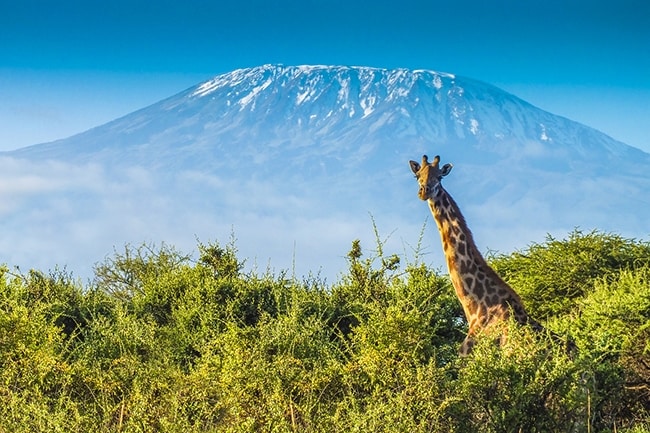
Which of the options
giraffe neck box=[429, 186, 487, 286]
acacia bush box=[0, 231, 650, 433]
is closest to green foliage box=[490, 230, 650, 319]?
acacia bush box=[0, 231, 650, 433]

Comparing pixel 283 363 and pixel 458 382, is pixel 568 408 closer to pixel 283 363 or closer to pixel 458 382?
pixel 458 382

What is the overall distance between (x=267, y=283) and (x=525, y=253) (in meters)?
6.22

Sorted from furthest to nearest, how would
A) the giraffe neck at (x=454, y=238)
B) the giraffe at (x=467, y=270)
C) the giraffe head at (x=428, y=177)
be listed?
the giraffe head at (x=428, y=177) → the giraffe neck at (x=454, y=238) → the giraffe at (x=467, y=270)

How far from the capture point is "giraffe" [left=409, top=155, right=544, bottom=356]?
15.2 metres

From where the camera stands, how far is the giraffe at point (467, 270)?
15.2 meters

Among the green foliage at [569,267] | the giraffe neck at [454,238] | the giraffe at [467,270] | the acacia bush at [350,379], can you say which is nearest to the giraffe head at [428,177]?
the giraffe at [467,270]

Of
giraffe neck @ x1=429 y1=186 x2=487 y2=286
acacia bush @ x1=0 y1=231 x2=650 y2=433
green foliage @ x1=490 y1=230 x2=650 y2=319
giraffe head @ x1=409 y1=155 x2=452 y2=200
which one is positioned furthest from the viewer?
green foliage @ x1=490 y1=230 x2=650 y2=319

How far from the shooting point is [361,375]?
36.2 ft

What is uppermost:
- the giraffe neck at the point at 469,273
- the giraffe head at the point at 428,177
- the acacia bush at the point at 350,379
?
the giraffe head at the point at 428,177

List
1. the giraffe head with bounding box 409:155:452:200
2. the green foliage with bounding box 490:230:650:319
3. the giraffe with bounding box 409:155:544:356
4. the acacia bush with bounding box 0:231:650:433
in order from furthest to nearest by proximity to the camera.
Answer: the green foliage with bounding box 490:230:650:319 → the giraffe head with bounding box 409:155:452:200 → the giraffe with bounding box 409:155:544:356 → the acacia bush with bounding box 0:231:650:433

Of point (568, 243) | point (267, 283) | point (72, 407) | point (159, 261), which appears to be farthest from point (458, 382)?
point (159, 261)

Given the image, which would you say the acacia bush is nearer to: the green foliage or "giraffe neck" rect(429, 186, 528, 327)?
"giraffe neck" rect(429, 186, 528, 327)

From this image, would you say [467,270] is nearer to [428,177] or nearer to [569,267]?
[428,177]

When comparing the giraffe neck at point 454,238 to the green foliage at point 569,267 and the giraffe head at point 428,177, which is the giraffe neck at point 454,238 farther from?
the green foliage at point 569,267
